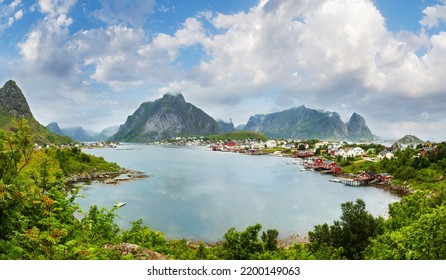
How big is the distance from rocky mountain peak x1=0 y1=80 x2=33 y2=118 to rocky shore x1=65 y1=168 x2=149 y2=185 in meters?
102

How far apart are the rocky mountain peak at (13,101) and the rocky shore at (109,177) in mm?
102059

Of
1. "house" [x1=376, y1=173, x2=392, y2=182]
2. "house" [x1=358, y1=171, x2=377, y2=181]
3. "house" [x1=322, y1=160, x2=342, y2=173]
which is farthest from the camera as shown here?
"house" [x1=322, y1=160, x2=342, y2=173]

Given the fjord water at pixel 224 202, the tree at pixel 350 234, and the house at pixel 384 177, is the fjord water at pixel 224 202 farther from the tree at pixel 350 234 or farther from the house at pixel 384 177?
the tree at pixel 350 234

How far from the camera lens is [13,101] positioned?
134m

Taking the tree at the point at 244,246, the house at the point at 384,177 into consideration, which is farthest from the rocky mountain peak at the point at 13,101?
the tree at the point at 244,246

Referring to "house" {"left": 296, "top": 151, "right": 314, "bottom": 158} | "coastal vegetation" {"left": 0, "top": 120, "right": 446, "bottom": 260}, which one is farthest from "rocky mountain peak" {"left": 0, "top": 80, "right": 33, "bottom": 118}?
"coastal vegetation" {"left": 0, "top": 120, "right": 446, "bottom": 260}

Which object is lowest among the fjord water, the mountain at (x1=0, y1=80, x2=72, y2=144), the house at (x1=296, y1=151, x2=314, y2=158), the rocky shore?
the fjord water

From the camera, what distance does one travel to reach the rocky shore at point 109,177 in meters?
44.0

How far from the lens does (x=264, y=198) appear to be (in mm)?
35469

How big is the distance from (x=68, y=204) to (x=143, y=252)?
10.6 feet

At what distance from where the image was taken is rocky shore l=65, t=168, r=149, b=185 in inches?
1733

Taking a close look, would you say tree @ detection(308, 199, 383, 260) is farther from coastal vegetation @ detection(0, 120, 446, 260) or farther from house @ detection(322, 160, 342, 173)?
house @ detection(322, 160, 342, 173)

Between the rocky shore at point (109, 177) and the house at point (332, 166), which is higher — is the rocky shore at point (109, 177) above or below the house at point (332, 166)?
below

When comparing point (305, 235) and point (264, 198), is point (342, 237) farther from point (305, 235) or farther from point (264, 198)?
point (264, 198)
